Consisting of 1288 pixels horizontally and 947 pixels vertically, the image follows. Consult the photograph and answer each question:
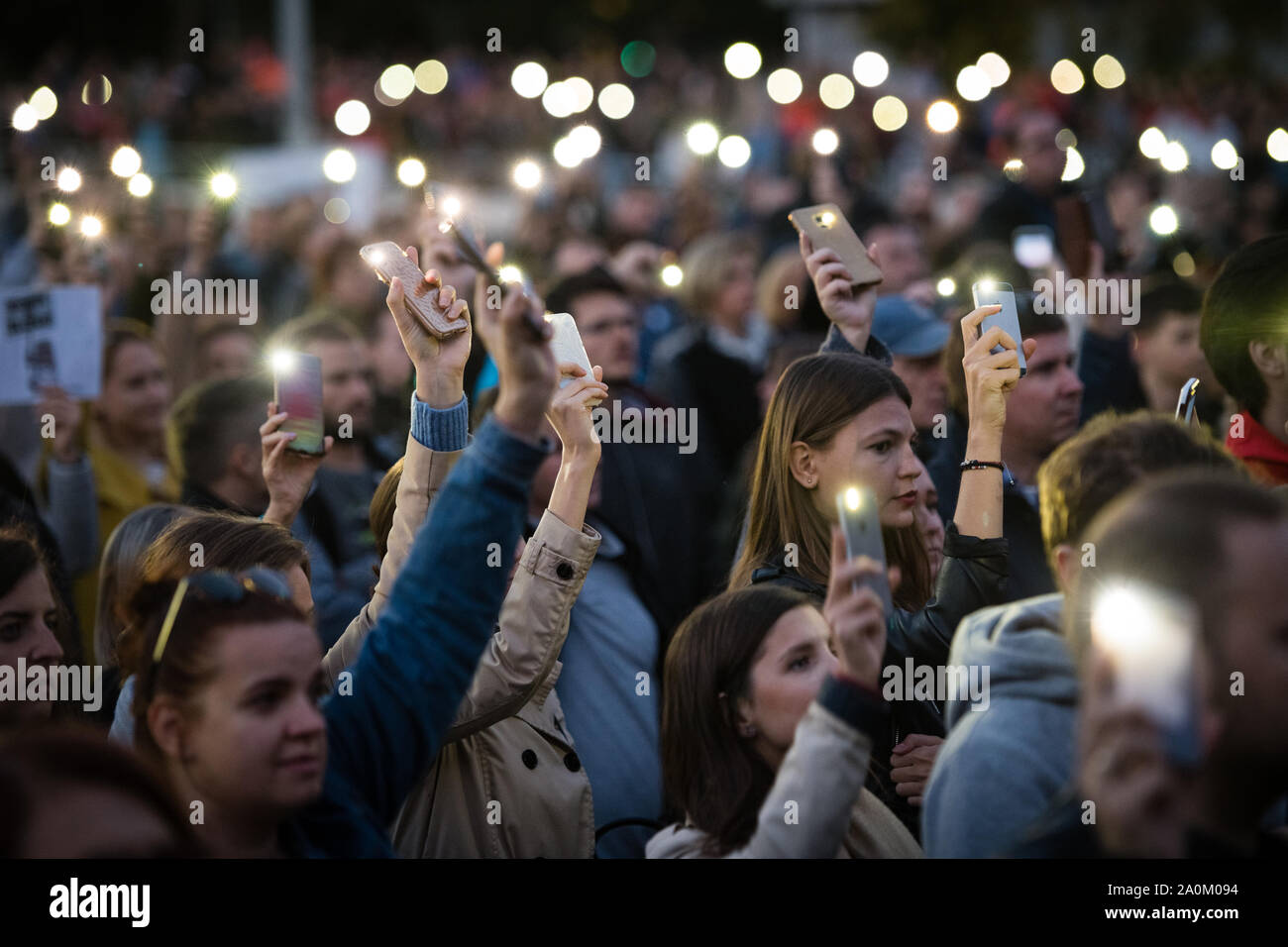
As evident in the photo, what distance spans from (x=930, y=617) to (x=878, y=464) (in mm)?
426

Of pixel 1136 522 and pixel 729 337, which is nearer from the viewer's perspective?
pixel 1136 522

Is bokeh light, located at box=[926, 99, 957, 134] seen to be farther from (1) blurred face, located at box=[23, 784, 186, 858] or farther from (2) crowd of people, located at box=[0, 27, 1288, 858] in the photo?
(1) blurred face, located at box=[23, 784, 186, 858]

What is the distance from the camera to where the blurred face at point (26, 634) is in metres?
2.87

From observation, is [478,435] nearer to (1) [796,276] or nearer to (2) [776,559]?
(2) [776,559]

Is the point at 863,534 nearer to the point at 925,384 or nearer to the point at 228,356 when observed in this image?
the point at 925,384

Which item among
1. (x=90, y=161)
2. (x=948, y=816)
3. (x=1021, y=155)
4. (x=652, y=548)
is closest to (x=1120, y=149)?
(x=1021, y=155)

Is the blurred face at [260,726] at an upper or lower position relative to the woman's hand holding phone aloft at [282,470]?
lower

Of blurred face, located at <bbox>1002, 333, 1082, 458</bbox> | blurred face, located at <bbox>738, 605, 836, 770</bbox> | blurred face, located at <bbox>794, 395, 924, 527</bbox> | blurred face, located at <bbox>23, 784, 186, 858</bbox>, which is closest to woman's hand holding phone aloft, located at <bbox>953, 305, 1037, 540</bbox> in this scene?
blurred face, located at <bbox>794, 395, 924, 527</bbox>

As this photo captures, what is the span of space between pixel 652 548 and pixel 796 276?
2.81 meters

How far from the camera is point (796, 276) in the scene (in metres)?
7.20

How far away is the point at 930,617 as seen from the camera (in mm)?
2945

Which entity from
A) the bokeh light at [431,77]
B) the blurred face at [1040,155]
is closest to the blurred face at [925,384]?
the blurred face at [1040,155]

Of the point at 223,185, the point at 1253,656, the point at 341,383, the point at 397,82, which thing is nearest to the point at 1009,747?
the point at 1253,656

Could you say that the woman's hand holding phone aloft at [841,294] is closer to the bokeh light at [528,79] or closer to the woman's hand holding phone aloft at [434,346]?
the woman's hand holding phone aloft at [434,346]
